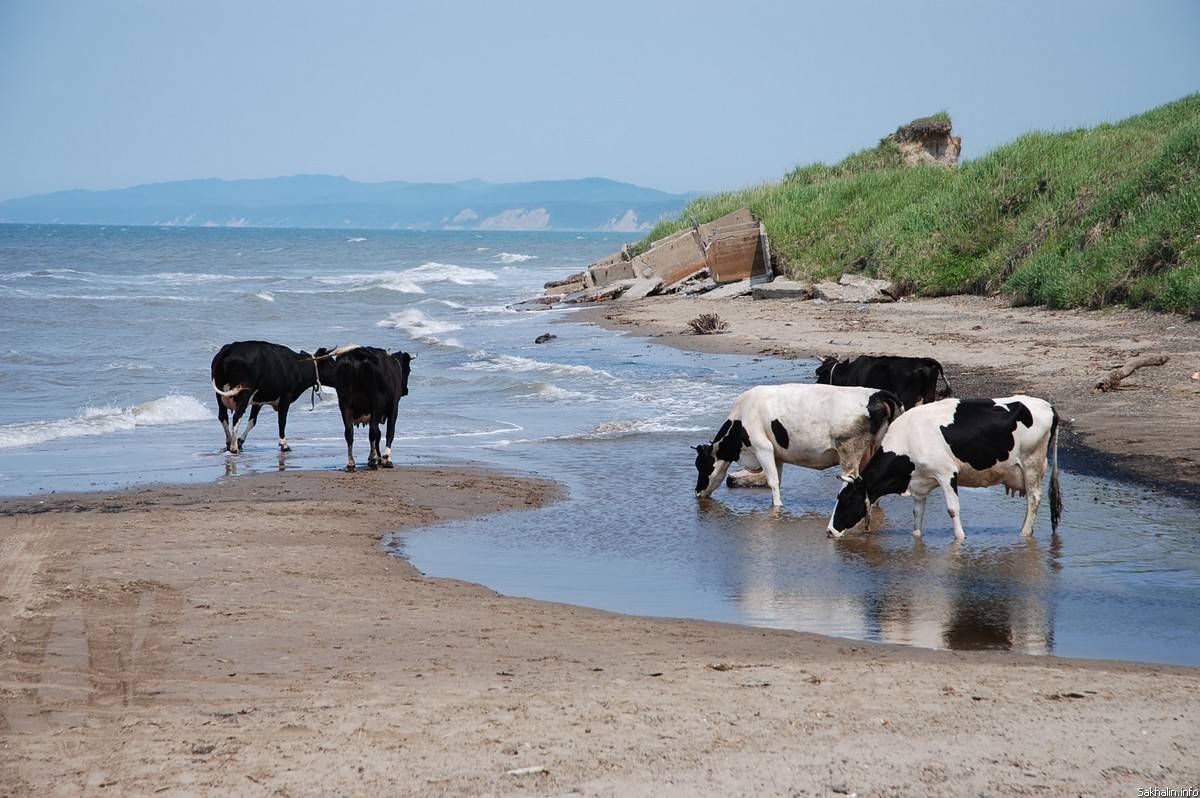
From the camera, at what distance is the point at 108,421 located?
17.0 m

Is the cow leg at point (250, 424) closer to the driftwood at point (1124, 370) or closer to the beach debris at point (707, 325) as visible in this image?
the driftwood at point (1124, 370)

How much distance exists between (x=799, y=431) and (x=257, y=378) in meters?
7.09

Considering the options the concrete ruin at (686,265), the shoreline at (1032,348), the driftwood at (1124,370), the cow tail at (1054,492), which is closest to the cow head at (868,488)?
the cow tail at (1054,492)

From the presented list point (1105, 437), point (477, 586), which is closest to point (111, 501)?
point (477, 586)

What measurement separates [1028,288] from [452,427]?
1350cm

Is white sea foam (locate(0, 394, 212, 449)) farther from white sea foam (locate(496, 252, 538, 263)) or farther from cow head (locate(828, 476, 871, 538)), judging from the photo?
white sea foam (locate(496, 252, 538, 263))

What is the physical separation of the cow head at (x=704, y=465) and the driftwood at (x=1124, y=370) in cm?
643

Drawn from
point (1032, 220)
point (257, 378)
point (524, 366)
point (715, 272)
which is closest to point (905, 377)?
point (257, 378)

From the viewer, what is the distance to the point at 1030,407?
9.79 metres

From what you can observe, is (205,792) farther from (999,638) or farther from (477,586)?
(999,638)

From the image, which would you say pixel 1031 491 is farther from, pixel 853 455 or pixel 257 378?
pixel 257 378

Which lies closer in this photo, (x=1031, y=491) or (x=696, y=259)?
(x=1031, y=491)

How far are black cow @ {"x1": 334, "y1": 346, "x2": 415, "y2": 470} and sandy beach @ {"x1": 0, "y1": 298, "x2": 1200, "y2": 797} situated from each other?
3.42 m

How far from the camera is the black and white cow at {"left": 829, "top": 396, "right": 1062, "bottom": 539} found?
31.9ft
